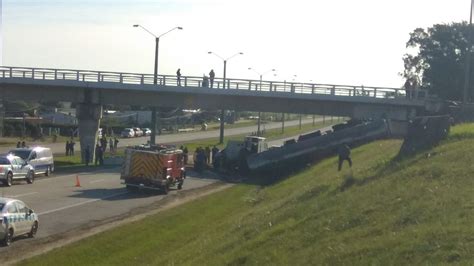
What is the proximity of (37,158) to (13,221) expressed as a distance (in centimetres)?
2575

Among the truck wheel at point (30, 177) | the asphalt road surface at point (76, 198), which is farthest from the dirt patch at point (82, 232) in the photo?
the truck wheel at point (30, 177)

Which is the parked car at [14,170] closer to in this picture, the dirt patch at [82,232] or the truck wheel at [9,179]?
the truck wheel at [9,179]

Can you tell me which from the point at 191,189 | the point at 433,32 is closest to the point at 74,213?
the point at 191,189

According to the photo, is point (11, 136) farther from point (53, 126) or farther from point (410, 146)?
point (410, 146)

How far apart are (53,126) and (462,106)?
3318 inches

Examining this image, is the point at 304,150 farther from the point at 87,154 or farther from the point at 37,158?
the point at 37,158

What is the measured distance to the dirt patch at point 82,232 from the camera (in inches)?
894

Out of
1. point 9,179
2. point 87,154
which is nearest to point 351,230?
point 9,179

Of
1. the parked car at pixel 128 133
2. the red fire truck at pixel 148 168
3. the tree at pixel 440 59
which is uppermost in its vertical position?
the tree at pixel 440 59

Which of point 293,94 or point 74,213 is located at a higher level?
point 293,94

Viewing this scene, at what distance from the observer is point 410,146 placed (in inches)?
1294

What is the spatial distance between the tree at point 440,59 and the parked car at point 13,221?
70729 millimetres

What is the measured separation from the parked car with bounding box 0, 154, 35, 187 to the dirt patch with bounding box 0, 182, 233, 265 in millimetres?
7529

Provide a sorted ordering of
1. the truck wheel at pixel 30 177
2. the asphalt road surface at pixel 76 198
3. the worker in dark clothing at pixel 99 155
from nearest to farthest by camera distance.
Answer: the asphalt road surface at pixel 76 198, the truck wheel at pixel 30 177, the worker in dark clothing at pixel 99 155
